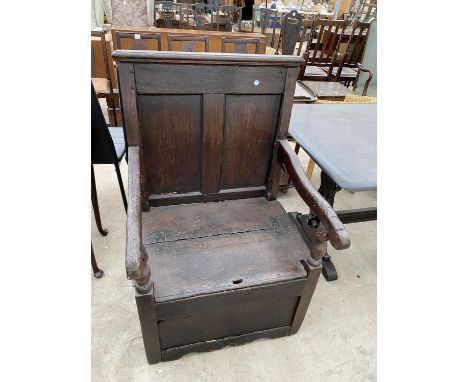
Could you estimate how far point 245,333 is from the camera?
1417mm

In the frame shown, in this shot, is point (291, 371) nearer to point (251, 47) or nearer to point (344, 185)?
point (344, 185)

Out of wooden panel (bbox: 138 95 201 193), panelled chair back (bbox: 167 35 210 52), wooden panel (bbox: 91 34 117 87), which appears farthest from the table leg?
wooden panel (bbox: 91 34 117 87)

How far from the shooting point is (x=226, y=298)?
116 centimetres

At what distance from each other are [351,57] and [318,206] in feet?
11.9

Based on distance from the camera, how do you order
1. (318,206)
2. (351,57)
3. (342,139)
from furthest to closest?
(351,57) < (342,139) < (318,206)

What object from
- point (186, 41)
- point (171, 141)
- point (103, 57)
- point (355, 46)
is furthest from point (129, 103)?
point (355, 46)

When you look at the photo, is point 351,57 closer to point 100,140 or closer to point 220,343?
point 100,140

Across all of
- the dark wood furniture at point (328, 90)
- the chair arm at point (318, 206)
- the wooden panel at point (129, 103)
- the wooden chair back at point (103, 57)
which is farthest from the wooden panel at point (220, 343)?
the wooden chair back at point (103, 57)

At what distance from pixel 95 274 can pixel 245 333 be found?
0.92 meters

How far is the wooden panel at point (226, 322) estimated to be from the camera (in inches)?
48.6

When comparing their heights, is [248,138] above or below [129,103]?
below

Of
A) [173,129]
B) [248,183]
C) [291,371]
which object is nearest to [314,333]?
[291,371]

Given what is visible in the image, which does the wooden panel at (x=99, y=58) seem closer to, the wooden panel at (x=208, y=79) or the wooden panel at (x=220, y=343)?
the wooden panel at (x=208, y=79)

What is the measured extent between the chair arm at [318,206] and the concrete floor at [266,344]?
614 millimetres
